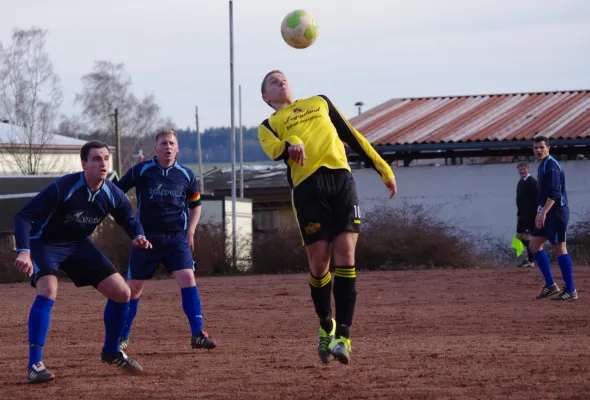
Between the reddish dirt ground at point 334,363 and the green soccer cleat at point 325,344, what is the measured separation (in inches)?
3.0

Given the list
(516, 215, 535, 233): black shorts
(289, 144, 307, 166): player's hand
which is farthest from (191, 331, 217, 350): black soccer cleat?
(516, 215, 535, 233): black shorts

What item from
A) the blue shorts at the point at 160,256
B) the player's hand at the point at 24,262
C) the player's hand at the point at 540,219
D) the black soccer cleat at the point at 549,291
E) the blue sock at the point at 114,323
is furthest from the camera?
the black soccer cleat at the point at 549,291

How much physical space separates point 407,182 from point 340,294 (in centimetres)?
1935

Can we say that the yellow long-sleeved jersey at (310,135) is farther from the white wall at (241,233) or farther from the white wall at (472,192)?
the white wall at (472,192)

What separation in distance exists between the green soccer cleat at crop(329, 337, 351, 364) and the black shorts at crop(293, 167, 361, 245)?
766 millimetres

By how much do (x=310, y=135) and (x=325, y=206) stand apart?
54 cm

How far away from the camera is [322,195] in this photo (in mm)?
7594

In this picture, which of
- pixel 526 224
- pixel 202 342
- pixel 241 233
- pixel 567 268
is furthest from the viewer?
pixel 241 233

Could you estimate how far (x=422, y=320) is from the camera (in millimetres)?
11664

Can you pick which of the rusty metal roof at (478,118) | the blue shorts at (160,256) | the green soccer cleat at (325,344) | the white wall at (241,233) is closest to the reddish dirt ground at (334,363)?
the green soccer cleat at (325,344)

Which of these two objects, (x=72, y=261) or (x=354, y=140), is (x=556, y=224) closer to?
(x=354, y=140)

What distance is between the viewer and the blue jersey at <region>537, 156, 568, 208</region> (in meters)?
12.7

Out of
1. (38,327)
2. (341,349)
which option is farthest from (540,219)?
(38,327)

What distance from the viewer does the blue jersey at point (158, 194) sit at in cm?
935
